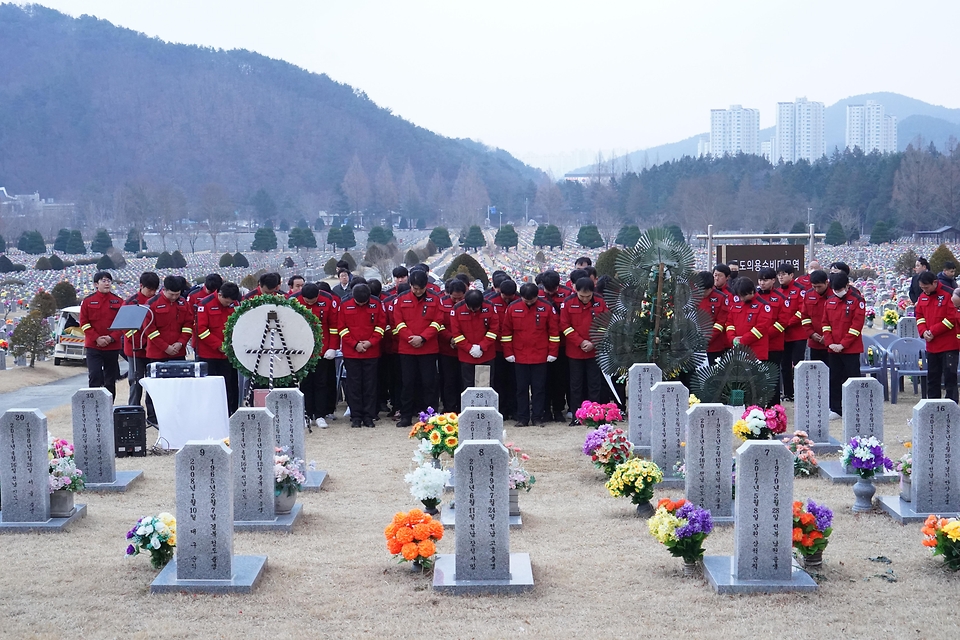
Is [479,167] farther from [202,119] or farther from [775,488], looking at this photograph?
[775,488]

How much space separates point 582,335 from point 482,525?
6646mm

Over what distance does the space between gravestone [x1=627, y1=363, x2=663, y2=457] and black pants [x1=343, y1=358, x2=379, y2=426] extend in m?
3.90

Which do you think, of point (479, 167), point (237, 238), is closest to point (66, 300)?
point (237, 238)

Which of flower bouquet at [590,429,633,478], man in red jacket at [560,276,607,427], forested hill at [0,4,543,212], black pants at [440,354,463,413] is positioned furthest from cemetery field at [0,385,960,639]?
forested hill at [0,4,543,212]

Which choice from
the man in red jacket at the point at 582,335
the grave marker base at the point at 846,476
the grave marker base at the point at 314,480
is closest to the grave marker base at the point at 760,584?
the grave marker base at the point at 846,476

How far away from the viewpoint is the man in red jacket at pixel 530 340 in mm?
13016

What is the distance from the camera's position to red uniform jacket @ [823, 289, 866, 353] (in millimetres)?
12547

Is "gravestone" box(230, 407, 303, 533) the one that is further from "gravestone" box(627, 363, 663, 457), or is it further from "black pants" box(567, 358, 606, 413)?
"black pants" box(567, 358, 606, 413)

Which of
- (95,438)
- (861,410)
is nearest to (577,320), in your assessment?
(861,410)

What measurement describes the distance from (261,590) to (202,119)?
180m

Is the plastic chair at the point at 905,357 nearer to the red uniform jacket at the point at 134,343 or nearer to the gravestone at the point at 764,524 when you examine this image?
the gravestone at the point at 764,524

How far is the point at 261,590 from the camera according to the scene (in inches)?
262

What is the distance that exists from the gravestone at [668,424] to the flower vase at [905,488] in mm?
2081

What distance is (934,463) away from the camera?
7.89 m
